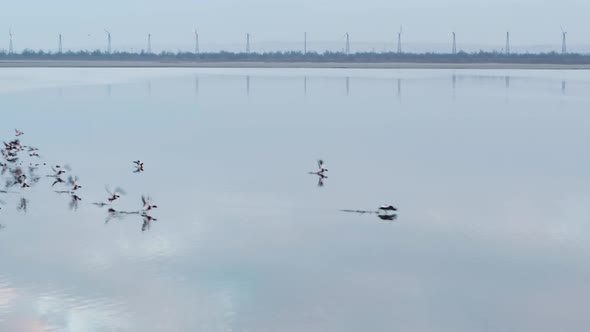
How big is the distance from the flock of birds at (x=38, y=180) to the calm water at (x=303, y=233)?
0.27 metres

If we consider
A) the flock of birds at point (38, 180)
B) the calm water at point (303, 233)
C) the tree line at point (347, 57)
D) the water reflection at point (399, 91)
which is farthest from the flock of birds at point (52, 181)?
the tree line at point (347, 57)

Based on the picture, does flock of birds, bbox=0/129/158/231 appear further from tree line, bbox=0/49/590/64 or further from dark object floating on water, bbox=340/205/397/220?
tree line, bbox=0/49/590/64

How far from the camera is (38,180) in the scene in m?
29.8

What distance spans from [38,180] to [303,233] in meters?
11.7

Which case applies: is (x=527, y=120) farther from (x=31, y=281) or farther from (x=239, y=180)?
(x=31, y=281)

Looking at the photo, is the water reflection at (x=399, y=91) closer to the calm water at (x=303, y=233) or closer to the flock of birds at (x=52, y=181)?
the calm water at (x=303, y=233)

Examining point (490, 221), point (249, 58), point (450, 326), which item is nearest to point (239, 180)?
point (490, 221)

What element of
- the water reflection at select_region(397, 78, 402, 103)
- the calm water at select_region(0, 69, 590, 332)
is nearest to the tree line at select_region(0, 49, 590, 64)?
the water reflection at select_region(397, 78, 402, 103)

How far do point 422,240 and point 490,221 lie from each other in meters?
2.86

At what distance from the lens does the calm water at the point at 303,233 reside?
15.9 metres

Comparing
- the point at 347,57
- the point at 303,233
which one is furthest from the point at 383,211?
the point at 347,57

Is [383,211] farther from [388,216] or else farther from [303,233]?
[303,233]

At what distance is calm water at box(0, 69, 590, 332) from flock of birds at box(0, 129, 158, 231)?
10.7 inches

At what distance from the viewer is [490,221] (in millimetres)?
23172
